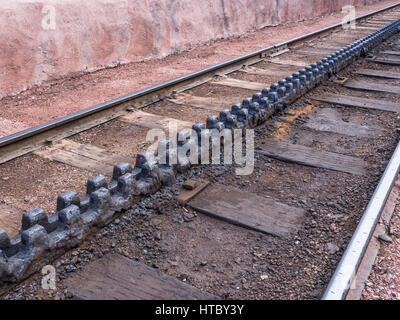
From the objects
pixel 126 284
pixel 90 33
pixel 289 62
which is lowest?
pixel 126 284

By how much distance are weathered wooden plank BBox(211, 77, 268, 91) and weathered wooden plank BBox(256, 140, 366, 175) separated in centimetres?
231

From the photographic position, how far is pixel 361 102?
17.1 ft

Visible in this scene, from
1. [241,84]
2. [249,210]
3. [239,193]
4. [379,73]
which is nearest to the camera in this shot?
[249,210]

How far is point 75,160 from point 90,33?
4301 millimetres

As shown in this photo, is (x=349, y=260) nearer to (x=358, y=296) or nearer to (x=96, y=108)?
(x=358, y=296)

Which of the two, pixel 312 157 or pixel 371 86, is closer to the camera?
pixel 312 157

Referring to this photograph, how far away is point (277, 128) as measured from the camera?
420cm

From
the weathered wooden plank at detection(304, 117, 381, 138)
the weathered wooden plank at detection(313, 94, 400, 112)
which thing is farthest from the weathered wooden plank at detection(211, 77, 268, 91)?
the weathered wooden plank at detection(304, 117, 381, 138)

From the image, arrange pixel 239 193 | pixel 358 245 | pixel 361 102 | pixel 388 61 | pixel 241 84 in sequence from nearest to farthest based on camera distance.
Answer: pixel 358 245, pixel 239 193, pixel 361 102, pixel 241 84, pixel 388 61

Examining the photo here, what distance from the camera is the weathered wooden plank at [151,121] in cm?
443

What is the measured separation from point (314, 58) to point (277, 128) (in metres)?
4.44
